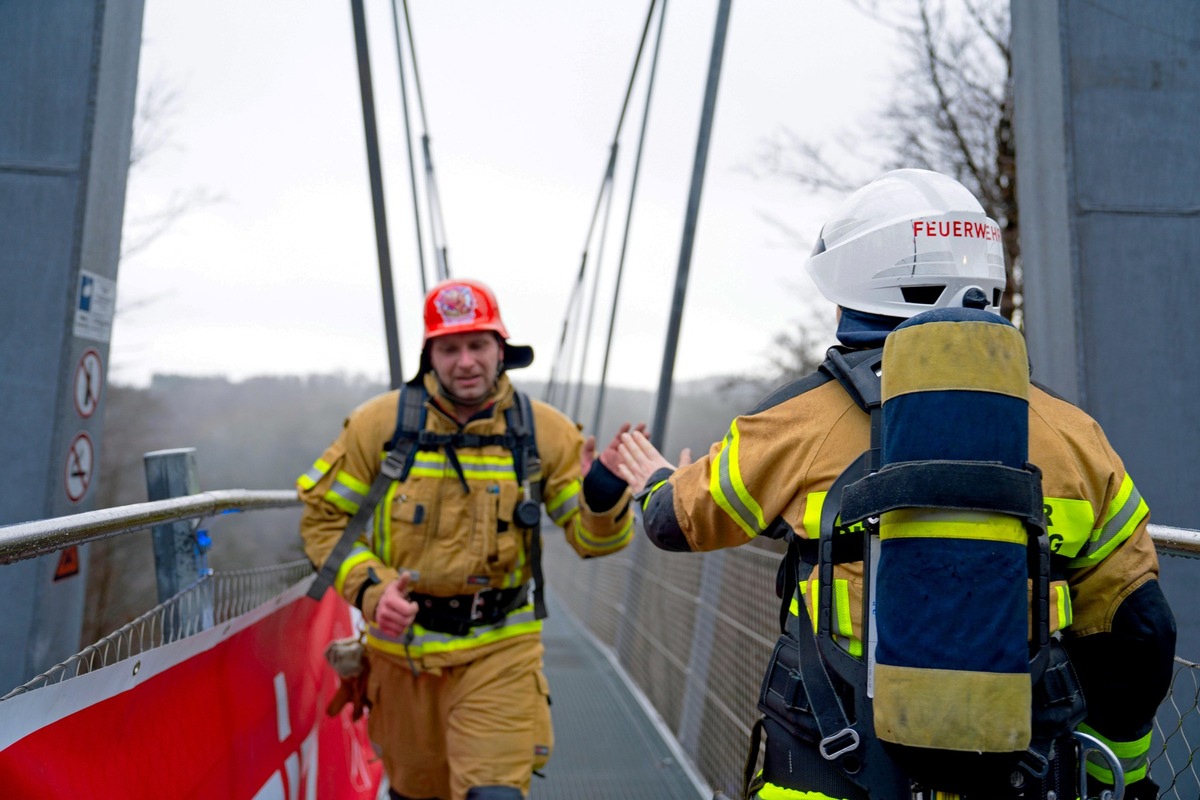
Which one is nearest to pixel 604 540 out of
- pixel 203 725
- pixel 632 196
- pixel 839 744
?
pixel 203 725

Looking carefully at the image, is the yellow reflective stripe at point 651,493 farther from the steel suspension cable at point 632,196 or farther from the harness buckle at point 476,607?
the steel suspension cable at point 632,196

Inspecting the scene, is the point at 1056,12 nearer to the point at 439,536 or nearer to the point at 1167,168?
the point at 1167,168

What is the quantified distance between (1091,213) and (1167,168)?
0.28 m

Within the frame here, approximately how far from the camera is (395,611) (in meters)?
3.28

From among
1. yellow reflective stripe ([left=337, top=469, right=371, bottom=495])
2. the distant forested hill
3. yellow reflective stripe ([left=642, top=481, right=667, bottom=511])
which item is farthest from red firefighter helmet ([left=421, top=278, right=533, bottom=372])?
the distant forested hill

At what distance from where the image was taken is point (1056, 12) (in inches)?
157

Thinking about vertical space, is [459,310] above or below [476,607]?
above

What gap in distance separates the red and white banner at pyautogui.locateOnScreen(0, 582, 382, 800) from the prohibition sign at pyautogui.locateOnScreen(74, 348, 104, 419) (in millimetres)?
1213

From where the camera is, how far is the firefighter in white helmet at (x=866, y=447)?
6.10 feet

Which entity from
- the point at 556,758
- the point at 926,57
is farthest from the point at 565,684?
the point at 926,57

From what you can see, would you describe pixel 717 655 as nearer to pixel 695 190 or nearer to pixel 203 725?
pixel 203 725

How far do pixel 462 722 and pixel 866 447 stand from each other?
202cm

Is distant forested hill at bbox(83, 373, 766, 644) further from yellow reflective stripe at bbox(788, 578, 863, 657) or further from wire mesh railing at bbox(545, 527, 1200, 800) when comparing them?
yellow reflective stripe at bbox(788, 578, 863, 657)

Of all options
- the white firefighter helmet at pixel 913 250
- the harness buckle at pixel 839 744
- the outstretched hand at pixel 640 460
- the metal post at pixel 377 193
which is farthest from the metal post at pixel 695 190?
the harness buckle at pixel 839 744
